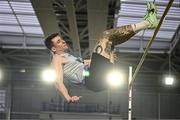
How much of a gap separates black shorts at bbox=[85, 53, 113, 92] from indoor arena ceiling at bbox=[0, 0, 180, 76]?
22.6 ft

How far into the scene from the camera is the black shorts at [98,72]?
241 inches

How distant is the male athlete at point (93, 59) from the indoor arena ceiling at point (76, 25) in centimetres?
672

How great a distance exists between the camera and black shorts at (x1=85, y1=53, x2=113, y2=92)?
6121 mm

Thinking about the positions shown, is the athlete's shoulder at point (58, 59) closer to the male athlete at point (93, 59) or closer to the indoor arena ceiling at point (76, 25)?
the male athlete at point (93, 59)

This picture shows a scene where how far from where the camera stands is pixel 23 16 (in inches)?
690

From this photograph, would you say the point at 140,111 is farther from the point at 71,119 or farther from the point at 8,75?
the point at 8,75

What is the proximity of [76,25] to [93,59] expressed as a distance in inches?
373

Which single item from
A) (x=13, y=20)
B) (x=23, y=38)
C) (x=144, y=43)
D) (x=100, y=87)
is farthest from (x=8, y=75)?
(x=100, y=87)

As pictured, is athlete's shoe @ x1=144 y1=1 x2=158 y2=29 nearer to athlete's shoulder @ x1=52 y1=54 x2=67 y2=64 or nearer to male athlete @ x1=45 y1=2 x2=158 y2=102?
male athlete @ x1=45 y1=2 x2=158 y2=102

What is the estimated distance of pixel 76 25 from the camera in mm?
15555

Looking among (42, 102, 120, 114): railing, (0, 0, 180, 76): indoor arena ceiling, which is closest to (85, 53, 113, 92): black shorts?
(0, 0, 180, 76): indoor arena ceiling

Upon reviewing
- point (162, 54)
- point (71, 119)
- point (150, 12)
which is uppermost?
point (162, 54)

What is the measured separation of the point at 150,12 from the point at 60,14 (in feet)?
33.0

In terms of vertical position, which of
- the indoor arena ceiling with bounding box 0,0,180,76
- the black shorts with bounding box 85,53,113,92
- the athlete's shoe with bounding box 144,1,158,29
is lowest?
the black shorts with bounding box 85,53,113,92
